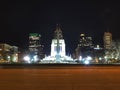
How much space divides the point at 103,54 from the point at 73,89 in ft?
539

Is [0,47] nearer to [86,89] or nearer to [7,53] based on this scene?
[7,53]

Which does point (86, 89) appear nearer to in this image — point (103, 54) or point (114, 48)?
point (114, 48)

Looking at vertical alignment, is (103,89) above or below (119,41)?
below

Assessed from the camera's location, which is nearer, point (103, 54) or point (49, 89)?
point (49, 89)

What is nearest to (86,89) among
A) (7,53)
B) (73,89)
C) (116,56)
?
(73,89)

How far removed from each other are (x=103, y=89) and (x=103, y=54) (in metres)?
164

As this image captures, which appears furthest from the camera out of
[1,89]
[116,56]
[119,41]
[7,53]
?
[7,53]

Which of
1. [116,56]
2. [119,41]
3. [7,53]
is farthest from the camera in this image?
[7,53]

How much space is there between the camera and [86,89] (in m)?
19.3

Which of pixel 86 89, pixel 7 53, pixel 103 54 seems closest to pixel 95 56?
pixel 103 54

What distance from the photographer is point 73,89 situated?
19.3 metres

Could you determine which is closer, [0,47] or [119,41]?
[119,41]

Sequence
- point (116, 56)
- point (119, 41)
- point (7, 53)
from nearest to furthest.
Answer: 1. point (116, 56)
2. point (119, 41)
3. point (7, 53)

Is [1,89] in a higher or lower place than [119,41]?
lower
